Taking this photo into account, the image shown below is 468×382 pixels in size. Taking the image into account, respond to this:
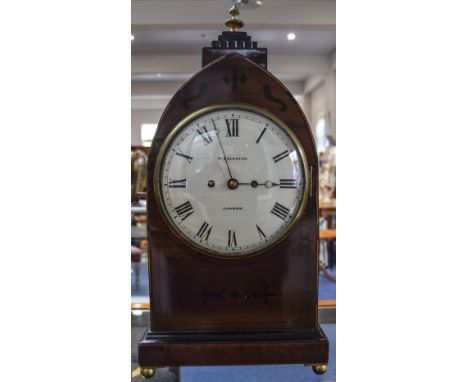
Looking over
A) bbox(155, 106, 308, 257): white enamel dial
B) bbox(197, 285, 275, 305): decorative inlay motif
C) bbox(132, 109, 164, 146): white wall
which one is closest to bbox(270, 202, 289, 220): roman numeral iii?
bbox(155, 106, 308, 257): white enamel dial

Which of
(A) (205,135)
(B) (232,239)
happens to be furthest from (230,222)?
(A) (205,135)

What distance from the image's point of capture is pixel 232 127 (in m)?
0.67

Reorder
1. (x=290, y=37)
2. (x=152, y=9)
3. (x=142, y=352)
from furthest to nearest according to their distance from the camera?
(x=290, y=37), (x=152, y=9), (x=142, y=352)

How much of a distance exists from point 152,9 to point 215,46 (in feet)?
8.80

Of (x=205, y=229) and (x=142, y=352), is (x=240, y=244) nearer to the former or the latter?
(x=205, y=229)

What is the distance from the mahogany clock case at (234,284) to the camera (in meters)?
0.66

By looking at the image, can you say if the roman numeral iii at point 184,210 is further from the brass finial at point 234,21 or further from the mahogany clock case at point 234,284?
the brass finial at point 234,21

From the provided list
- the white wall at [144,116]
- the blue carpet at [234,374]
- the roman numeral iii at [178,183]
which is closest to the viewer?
the roman numeral iii at [178,183]

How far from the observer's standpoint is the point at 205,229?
67cm

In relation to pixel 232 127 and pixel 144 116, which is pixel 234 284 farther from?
pixel 144 116

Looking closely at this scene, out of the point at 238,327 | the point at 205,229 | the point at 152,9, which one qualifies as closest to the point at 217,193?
the point at 205,229

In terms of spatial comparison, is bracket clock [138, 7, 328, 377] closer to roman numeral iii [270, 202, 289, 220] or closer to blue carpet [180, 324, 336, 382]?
roman numeral iii [270, 202, 289, 220]

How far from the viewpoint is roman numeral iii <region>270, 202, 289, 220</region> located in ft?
2.21

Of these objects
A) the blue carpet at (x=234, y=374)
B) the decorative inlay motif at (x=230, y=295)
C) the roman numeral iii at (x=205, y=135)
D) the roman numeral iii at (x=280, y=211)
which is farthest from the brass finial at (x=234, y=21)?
the blue carpet at (x=234, y=374)
